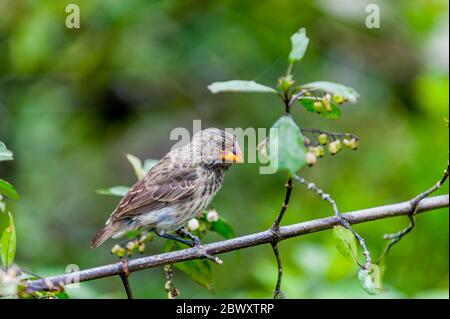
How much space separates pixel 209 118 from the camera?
6.94 meters

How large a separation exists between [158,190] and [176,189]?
0.12 m

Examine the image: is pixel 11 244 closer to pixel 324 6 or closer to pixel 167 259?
pixel 167 259

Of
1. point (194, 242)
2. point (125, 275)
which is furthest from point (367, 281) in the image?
point (194, 242)

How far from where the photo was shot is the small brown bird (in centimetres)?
390

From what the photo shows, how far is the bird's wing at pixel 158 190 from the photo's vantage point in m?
3.93

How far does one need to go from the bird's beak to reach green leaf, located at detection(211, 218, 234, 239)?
1.90 ft

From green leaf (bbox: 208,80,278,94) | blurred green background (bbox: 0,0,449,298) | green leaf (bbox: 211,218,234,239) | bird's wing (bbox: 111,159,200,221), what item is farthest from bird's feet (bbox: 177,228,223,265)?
blurred green background (bbox: 0,0,449,298)

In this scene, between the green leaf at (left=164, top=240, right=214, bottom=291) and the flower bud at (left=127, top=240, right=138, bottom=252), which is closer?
the flower bud at (left=127, top=240, right=138, bottom=252)

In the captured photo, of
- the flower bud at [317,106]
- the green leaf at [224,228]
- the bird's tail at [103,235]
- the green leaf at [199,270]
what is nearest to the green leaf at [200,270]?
the green leaf at [199,270]

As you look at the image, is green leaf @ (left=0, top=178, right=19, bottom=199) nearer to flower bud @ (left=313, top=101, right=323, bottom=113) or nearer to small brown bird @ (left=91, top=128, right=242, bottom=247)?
small brown bird @ (left=91, top=128, right=242, bottom=247)

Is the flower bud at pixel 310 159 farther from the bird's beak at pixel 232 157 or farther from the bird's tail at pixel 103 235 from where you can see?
the bird's tail at pixel 103 235

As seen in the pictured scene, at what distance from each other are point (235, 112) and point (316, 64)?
1.00 meters

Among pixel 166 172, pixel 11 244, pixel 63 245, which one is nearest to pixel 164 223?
pixel 166 172

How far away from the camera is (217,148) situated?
162 inches
